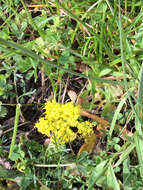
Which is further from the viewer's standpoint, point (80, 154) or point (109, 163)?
point (80, 154)

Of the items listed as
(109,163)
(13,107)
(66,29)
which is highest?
(66,29)

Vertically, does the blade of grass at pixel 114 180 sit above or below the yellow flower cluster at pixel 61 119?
below

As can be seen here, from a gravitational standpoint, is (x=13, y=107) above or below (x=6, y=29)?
below

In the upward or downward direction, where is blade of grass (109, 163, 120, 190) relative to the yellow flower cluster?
downward

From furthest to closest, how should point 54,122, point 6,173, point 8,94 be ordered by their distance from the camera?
point 8,94, point 6,173, point 54,122

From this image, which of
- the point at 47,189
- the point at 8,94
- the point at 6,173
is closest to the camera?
the point at 47,189

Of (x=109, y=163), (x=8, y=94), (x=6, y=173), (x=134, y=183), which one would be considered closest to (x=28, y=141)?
(x=6, y=173)

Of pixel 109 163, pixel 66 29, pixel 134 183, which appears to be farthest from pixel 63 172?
pixel 66 29

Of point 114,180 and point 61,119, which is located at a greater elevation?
point 61,119

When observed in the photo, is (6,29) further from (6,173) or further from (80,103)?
(6,173)

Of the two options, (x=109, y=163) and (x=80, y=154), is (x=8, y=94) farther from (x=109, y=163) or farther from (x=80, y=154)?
(x=109, y=163)
